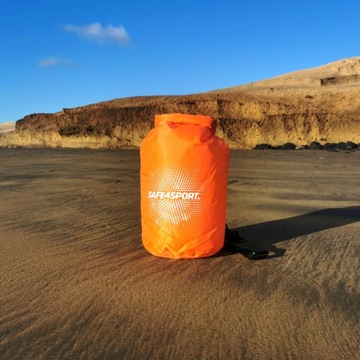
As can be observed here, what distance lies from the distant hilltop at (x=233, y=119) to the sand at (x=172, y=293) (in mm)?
20335

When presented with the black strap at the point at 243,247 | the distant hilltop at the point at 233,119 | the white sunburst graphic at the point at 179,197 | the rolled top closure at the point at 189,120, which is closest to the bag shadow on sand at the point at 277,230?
the black strap at the point at 243,247

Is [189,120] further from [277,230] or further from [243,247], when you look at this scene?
[277,230]

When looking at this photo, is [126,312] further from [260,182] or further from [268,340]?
[260,182]

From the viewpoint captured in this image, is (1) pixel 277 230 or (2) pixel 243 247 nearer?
(2) pixel 243 247

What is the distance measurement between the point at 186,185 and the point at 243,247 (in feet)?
2.22

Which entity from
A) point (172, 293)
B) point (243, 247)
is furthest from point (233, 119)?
point (172, 293)

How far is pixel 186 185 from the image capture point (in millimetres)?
2791

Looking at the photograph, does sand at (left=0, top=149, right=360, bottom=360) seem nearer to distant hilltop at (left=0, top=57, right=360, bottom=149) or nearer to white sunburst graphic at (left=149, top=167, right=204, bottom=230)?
white sunburst graphic at (left=149, top=167, right=204, bottom=230)

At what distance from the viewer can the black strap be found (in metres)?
2.91

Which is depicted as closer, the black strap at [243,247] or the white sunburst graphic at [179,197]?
the white sunburst graphic at [179,197]

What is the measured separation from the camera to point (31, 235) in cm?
353

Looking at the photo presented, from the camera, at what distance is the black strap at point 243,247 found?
2.91 m

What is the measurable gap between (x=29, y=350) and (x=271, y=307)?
47.0 inches

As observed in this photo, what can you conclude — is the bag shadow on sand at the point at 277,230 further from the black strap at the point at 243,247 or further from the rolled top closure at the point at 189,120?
the rolled top closure at the point at 189,120
